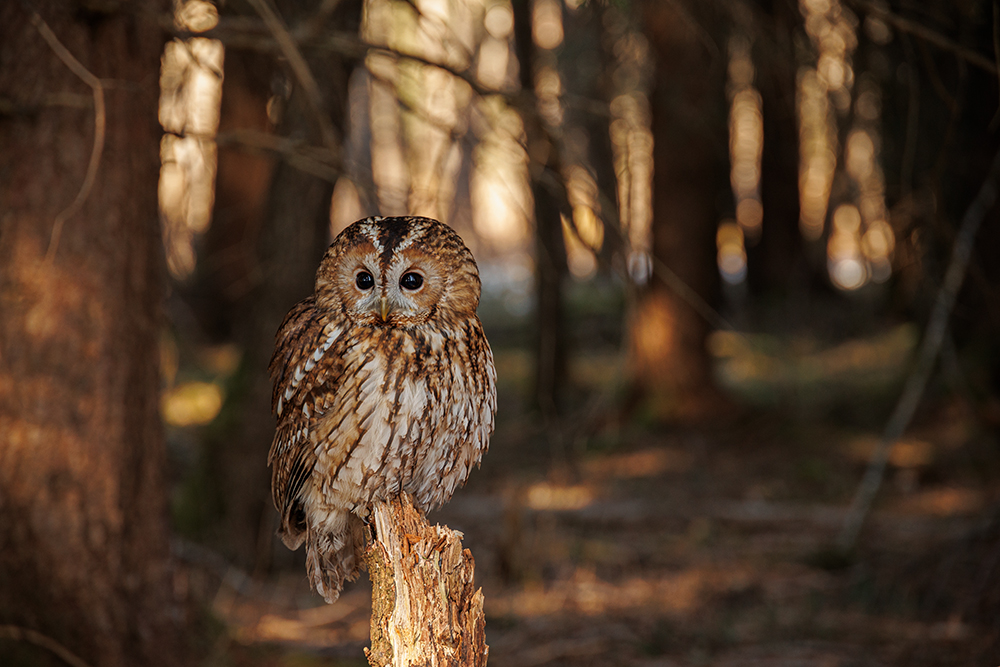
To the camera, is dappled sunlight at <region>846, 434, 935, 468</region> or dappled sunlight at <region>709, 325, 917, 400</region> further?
dappled sunlight at <region>709, 325, 917, 400</region>

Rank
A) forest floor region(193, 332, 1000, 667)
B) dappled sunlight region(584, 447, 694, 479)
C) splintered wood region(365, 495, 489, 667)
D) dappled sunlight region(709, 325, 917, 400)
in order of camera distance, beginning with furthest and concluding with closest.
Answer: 1. dappled sunlight region(709, 325, 917, 400)
2. dappled sunlight region(584, 447, 694, 479)
3. forest floor region(193, 332, 1000, 667)
4. splintered wood region(365, 495, 489, 667)

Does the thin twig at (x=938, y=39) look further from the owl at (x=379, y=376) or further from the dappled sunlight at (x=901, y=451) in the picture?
the dappled sunlight at (x=901, y=451)

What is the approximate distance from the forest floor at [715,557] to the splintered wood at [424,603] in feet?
2.93

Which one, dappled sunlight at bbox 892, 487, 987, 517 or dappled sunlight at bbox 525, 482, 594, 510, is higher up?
dappled sunlight at bbox 892, 487, 987, 517

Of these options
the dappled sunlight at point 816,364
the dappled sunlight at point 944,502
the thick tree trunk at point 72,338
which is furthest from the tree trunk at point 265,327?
the dappled sunlight at point 816,364

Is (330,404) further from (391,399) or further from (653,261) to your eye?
(653,261)

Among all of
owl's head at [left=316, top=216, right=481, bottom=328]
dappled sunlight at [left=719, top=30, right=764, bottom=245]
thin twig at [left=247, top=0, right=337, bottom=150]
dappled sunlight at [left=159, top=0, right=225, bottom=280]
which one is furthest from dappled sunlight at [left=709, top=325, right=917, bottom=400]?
owl's head at [left=316, top=216, right=481, bottom=328]

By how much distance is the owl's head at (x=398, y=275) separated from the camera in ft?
6.39

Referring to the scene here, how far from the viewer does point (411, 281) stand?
2.00 metres

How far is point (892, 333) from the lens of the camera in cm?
1030

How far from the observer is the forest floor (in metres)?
4.01

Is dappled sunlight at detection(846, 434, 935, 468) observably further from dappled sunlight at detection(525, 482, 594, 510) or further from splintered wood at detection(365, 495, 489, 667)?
splintered wood at detection(365, 495, 489, 667)

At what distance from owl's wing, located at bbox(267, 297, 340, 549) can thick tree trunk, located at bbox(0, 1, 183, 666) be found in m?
0.78

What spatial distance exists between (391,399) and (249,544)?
3525 millimetres
